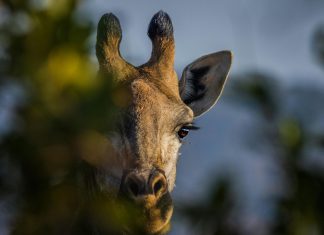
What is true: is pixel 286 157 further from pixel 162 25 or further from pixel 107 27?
pixel 162 25

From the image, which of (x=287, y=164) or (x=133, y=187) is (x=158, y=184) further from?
(x=287, y=164)

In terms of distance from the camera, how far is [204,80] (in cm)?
1088

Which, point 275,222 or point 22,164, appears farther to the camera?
point 275,222

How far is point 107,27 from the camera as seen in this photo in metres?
9.09

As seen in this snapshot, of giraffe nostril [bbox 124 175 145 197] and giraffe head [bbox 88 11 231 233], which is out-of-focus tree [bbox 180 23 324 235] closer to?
giraffe head [bbox 88 11 231 233]

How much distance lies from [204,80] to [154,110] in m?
2.45

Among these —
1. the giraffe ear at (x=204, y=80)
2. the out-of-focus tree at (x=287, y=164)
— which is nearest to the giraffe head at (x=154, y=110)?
the giraffe ear at (x=204, y=80)

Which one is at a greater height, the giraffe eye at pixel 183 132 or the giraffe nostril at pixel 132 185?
the giraffe eye at pixel 183 132

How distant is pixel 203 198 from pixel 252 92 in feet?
1.32

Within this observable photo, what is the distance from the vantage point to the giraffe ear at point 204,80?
1070 cm

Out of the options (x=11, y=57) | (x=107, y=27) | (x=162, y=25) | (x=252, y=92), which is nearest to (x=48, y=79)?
(x=11, y=57)

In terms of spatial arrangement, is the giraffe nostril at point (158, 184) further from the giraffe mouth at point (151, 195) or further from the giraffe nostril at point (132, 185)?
the giraffe nostril at point (132, 185)

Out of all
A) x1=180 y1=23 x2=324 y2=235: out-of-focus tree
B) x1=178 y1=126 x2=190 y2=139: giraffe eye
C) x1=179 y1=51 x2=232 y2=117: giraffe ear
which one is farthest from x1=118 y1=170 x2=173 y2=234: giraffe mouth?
x1=180 y1=23 x2=324 y2=235: out-of-focus tree

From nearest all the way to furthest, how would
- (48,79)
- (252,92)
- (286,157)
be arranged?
1. (48,79)
2. (286,157)
3. (252,92)
